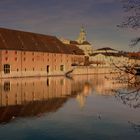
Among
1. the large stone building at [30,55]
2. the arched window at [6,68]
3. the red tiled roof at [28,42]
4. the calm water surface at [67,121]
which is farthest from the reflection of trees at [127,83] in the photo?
the red tiled roof at [28,42]

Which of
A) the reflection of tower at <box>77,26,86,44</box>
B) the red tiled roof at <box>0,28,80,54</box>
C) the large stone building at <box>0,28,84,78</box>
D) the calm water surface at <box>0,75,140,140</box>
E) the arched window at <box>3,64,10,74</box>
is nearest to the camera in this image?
the calm water surface at <box>0,75,140,140</box>

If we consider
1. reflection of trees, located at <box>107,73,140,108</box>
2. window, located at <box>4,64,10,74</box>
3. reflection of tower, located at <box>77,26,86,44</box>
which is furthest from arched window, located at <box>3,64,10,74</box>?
reflection of tower, located at <box>77,26,86,44</box>

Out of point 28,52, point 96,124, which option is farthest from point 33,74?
point 96,124

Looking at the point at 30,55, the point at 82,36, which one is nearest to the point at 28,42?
the point at 30,55

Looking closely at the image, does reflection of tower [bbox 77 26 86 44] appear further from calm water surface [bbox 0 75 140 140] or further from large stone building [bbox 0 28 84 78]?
calm water surface [bbox 0 75 140 140]

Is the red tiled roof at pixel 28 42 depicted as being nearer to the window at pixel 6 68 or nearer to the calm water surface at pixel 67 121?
the window at pixel 6 68

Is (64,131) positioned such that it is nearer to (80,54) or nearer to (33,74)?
(33,74)

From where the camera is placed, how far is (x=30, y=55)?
54844mm

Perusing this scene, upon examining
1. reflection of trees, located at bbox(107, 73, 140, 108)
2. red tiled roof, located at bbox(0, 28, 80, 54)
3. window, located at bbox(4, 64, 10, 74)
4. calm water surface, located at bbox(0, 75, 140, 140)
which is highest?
red tiled roof, located at bbox(0, 28, 80, 54)

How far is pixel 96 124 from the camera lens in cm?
1379

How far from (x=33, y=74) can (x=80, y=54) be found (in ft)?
107

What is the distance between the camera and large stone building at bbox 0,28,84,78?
49.6 metres

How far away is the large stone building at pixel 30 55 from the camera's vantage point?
49594 millimetres

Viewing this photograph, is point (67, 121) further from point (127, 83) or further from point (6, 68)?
point (6, 68)
